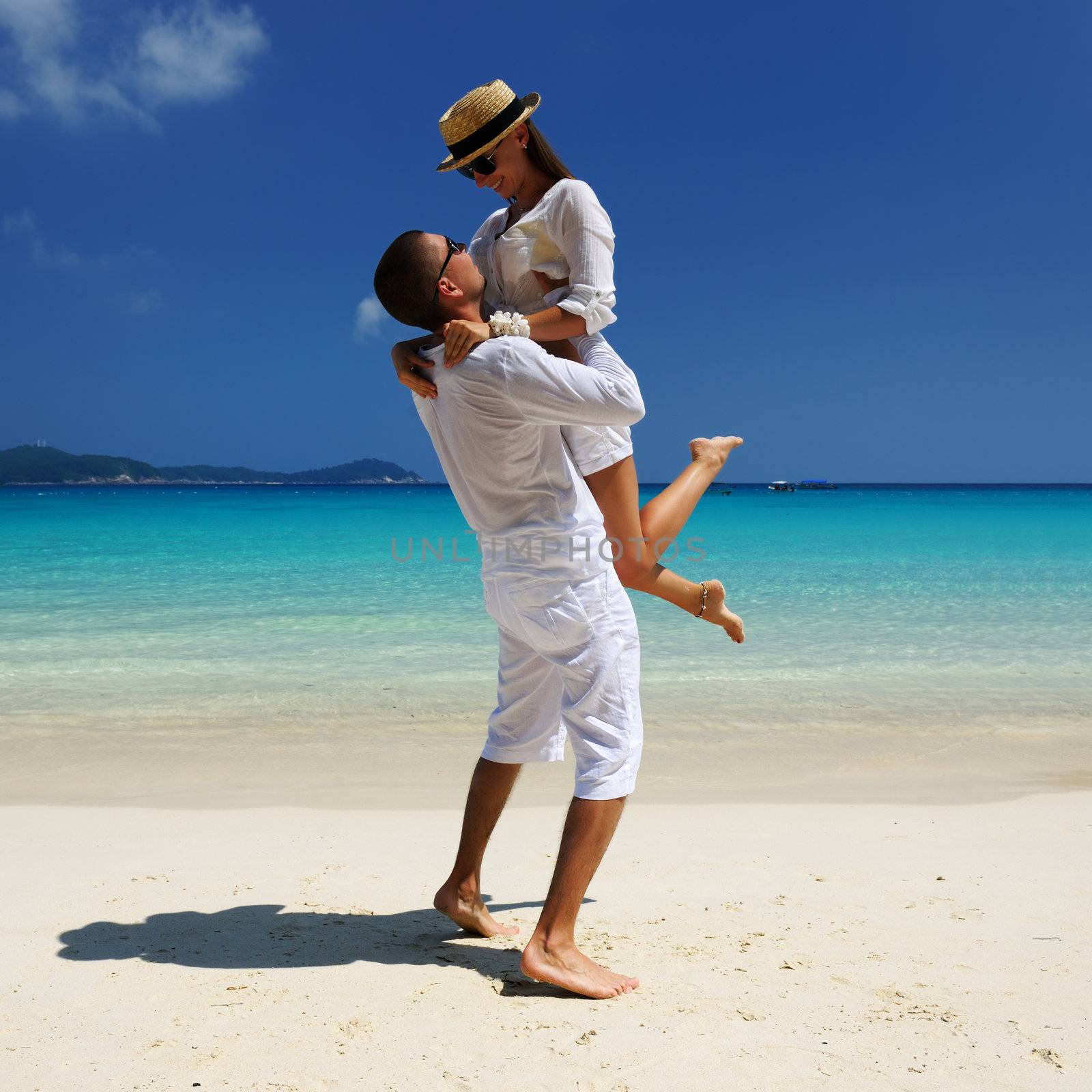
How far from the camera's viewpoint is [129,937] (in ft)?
9.12

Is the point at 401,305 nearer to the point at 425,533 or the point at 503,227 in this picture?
the point at 503,227

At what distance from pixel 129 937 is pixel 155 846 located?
919 millimetres

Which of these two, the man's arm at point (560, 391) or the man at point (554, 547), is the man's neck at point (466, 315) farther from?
the man's arm at point (560, 391)

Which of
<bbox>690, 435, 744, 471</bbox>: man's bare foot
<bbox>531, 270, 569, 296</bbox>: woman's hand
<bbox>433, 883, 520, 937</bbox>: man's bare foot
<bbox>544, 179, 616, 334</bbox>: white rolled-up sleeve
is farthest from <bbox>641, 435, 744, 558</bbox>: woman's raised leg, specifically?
<bbox>433, 883, 520, 937</bbox>: man's bare foot

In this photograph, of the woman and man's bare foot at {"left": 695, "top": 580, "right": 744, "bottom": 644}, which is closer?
the woman

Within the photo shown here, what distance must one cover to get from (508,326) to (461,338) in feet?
0.47

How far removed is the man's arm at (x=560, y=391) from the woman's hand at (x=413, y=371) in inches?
11.7

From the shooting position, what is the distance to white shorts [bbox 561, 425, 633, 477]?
98.6 inches

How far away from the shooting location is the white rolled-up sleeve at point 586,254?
7.91 feet

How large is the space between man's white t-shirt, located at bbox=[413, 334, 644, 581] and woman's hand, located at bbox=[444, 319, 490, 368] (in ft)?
0.07

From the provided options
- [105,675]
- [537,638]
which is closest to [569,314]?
[537,638]

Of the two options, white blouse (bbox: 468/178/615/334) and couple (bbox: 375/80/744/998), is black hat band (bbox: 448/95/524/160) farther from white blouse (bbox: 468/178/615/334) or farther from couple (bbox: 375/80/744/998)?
white blouse (bbox: 468/178/615/334)

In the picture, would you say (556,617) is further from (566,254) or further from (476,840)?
(566,254)

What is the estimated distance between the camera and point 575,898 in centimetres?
240
